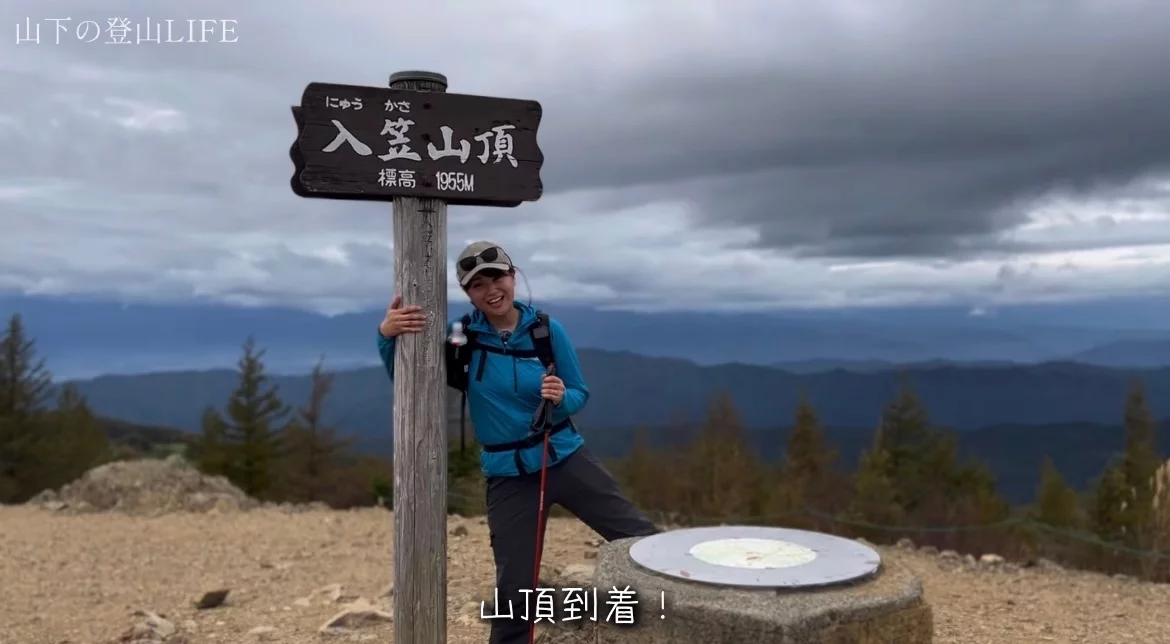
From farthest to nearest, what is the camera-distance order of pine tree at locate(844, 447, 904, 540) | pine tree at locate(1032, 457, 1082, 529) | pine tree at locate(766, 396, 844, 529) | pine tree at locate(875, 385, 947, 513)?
pine tree at locate(875, 385, 947, 513)
pine tree at locate(766, 396, 844, 529)
pine tree at locate(1032, 457, 1082, 529)
pine tree at locate(844, 447, 904, 540)

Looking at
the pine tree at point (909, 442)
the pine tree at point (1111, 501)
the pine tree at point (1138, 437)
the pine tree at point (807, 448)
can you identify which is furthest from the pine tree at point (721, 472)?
the pine tree at point (1138, 437)

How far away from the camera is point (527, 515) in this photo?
4.26 m

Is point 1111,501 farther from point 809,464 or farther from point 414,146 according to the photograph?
point 414,146

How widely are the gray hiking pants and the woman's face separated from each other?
842mm

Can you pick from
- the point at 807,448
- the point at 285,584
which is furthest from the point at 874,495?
the point at 285,584

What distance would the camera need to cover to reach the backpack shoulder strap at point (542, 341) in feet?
14.1

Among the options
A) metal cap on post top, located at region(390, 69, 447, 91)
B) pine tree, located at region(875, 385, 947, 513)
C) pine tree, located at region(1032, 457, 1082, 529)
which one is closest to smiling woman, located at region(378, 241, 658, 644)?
metal cap on post top, located at region(390, 69, 447, 91)

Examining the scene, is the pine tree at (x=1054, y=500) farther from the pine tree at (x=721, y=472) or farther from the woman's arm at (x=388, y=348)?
the woman's arm at (x=388, y=348)

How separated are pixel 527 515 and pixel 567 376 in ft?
2.33

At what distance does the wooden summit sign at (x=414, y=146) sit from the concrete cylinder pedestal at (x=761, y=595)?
6.31 ft

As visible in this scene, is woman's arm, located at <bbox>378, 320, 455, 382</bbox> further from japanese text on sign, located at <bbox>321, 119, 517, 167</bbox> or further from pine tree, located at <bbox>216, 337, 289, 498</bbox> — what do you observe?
pine tree, located at <bbox>216, 337, 289, 498</bbox>

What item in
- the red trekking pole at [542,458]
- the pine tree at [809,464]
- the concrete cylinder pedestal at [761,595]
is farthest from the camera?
the pine tree at [809,464]

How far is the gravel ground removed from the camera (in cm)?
660

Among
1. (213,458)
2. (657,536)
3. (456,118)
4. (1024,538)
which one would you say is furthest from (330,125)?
(213,458)
